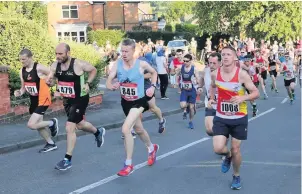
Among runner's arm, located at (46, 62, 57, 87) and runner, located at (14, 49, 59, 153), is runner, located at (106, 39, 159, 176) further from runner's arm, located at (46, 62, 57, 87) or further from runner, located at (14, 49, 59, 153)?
runner, located at (14, 49, 59, 153)

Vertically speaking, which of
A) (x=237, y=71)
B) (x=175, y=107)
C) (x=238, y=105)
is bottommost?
(x=175, y=107)

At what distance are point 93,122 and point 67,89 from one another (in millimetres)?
4854

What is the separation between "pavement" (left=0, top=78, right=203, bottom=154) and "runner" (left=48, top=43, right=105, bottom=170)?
2.12 metres

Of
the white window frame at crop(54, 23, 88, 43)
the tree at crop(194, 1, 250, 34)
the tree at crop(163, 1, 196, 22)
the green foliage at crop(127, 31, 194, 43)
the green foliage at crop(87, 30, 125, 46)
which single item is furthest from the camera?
the tree at crop(163, 1, 196, 22)

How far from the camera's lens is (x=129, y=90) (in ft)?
24.4

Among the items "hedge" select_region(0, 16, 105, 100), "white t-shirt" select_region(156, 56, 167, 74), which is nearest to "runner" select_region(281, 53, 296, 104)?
"white t-shirt" select_region(156, 56, 167, 74)

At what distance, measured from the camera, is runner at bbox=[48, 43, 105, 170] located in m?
7.62

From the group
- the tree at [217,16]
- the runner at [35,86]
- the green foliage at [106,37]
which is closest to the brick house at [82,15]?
the green foliage at [106,37]

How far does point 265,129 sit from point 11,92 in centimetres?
635

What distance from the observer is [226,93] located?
20.9 ft

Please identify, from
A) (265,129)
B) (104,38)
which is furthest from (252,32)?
(265,129)

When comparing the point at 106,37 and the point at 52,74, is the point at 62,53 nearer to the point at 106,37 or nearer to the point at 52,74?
the point at 52,74

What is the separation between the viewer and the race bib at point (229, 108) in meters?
6.34

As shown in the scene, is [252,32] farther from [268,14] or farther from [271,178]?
[271,178]
